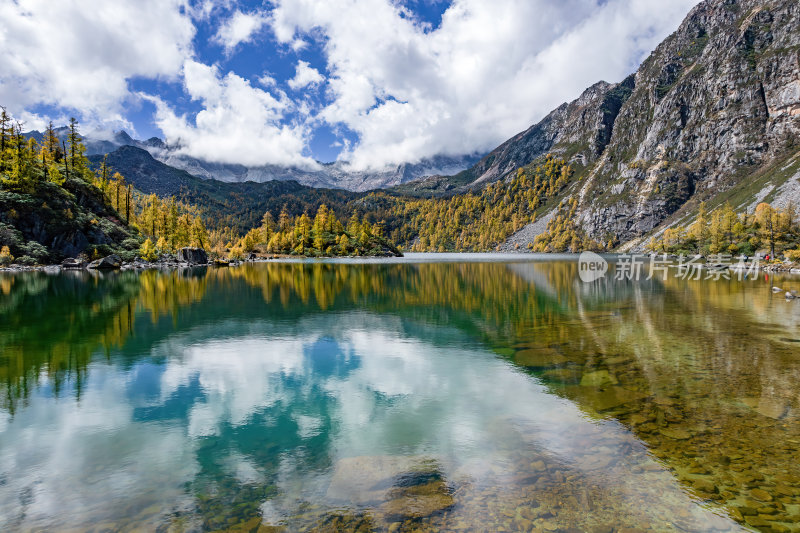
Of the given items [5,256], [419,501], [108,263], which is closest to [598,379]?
[419,501]

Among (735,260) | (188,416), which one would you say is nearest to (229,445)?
(188,416)

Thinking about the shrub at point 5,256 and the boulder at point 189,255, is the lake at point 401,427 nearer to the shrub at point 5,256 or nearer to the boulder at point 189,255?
the shrub at point 5,256

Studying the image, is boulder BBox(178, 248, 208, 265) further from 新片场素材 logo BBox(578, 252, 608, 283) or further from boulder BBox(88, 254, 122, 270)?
新片场素材 logo BBox(578, 252, 608, 283)

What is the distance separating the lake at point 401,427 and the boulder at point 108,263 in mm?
84929

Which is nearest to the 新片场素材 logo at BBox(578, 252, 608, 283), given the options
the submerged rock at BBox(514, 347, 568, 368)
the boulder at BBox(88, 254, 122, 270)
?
the submerged rock at BBox(514, 347, 568, 368)

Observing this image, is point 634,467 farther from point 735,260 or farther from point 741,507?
point 735,260

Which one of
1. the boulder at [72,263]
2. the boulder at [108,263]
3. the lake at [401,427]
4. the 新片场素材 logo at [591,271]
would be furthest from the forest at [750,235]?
the boulder at [72,263]

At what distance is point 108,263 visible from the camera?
10562 cm

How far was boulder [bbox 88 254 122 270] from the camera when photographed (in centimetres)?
10350

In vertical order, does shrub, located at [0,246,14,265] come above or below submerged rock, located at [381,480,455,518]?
above

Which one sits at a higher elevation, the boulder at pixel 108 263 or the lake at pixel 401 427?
the boulder at pixel 108 263

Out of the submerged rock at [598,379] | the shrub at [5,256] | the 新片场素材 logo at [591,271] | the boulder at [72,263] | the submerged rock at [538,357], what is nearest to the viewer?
the submerged rock at [598,379]

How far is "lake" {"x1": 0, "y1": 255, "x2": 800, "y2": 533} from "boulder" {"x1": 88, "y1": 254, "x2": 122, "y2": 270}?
84929 mm

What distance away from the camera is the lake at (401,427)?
9.63m
